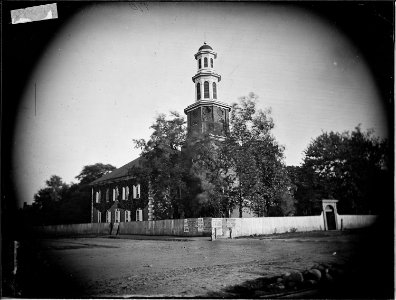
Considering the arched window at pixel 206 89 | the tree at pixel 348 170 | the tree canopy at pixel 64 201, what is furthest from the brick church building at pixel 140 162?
the tree at pixel 348 170

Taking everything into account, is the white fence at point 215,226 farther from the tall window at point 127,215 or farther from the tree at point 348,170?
the tree at point 348,170

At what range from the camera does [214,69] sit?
5453 millimetres

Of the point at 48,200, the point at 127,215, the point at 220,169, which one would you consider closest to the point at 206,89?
the point at 220,169

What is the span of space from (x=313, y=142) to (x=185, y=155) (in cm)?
210

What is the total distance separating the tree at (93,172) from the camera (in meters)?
5.27

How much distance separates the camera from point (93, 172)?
5359mm

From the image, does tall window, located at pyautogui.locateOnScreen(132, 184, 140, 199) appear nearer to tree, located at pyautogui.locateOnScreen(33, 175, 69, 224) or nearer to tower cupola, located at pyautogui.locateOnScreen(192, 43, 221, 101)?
tree, located at pyautogui.locateOnScreen(33, 175, 69, 224)

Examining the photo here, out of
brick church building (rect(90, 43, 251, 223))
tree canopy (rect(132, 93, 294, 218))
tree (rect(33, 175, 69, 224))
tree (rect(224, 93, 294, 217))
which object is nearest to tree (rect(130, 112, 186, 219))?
tree canopy (rect(132, 93, 294, 218))

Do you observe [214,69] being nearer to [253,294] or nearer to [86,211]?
[86,211]

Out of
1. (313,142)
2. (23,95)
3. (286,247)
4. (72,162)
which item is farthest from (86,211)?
(313,142)

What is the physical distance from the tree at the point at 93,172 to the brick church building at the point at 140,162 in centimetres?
8

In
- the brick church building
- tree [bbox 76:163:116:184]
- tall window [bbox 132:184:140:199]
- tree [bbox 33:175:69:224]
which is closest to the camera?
tree [bbox 33:175:69:224]

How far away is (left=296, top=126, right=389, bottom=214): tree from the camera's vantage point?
5.17 metres

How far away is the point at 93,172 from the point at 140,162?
0.77 meters
